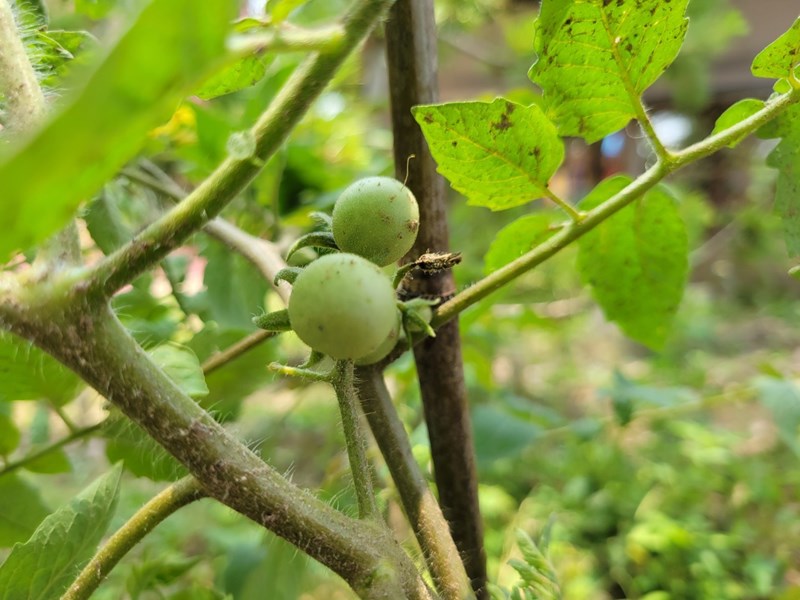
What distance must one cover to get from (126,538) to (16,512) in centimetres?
24

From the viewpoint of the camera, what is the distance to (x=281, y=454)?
1852mm

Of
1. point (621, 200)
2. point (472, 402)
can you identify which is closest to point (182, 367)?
point (621, 200)

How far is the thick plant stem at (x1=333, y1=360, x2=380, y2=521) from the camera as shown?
33cm

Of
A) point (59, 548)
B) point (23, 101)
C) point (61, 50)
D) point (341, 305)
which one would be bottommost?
point (59, 548)

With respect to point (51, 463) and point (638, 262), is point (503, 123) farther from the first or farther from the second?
point (51, 463)

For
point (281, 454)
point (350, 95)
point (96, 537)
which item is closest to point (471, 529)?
point (96, 537)

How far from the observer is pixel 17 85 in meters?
0.32

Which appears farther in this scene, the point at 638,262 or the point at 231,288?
the point at 231,288

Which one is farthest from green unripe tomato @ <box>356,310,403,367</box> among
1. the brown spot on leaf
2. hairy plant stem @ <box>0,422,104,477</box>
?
hairy plant stem @ <box>0,422,104,477</box>

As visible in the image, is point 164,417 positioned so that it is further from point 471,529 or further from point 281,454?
point 281,454

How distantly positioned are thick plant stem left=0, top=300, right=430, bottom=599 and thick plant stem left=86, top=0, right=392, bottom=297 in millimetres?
22

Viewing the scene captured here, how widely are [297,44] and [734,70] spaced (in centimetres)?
387

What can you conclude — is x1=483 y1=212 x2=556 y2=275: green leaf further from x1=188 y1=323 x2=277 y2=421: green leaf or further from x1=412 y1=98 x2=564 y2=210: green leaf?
x1=188 y1=323 x2=277 y2=421: green leaf

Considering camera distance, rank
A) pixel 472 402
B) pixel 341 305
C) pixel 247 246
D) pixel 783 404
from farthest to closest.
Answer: pixel 472 402
pixel 783 404
pixel 247 246
pixel 341 305
